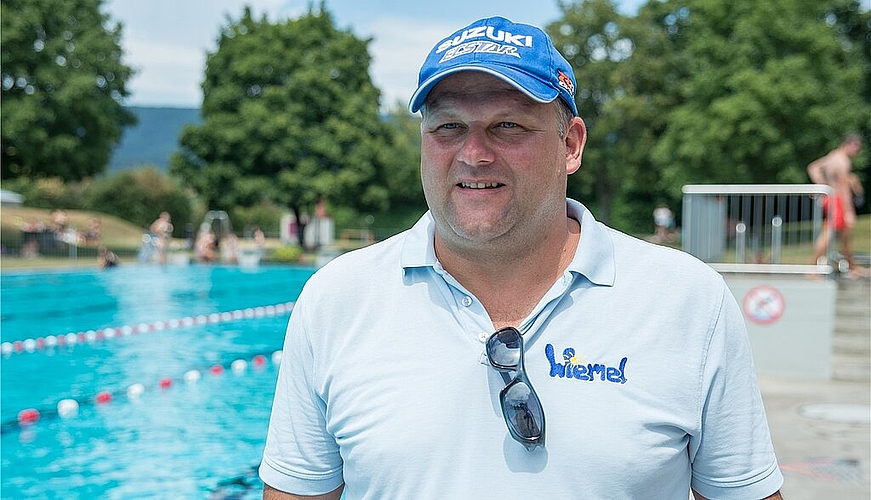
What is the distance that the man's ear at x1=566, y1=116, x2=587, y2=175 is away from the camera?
1.73 m

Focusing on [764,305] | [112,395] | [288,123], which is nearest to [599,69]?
[288,123]

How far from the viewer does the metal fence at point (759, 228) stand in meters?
9.05

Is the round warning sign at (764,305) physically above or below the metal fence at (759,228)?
below

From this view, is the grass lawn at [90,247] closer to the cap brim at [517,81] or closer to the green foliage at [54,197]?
the green foliage at [54,197]

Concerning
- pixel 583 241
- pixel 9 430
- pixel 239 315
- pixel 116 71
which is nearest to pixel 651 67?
pixel 116 71

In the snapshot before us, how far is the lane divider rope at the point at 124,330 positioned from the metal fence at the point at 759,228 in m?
8.51

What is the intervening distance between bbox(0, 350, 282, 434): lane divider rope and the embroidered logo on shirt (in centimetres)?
745

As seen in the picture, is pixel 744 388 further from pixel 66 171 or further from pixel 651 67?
pixel 651 67

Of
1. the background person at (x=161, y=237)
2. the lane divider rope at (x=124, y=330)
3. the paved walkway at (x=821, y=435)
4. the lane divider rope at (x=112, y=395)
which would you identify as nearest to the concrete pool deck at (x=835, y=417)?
the paved walkway at (x=821, y=435)

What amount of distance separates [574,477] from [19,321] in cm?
1476

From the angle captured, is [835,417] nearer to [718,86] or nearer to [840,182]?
[840,182]

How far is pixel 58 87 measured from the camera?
1222 inches

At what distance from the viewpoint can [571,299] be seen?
5.28 ft

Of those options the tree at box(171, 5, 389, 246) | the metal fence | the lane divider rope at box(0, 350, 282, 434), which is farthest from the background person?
the metal fence
